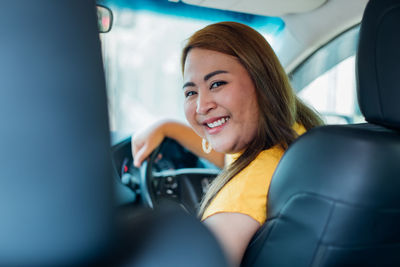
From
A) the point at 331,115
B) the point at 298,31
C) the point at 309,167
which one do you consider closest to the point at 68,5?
the point at 309,167

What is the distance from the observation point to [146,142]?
2.19 m

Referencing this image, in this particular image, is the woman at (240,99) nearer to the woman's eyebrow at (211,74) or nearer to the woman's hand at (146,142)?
the woman's eyebrow at (211,74)

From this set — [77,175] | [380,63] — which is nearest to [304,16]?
[380,63]

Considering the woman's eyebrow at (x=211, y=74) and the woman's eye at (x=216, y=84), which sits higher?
the woman's eyebrow at (x=211, y=74)

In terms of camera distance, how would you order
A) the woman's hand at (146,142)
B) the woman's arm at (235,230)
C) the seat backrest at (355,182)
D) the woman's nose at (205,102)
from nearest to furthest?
1. the seat backrest at (355,182)
2. the woman's arm at (235,230)
3. the woman's nose at (205,102)
4. the woman's hand at (146,142)

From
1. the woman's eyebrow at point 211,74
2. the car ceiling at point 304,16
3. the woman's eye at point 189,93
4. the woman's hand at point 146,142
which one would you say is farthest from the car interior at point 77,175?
the woman's hand at point 146,142

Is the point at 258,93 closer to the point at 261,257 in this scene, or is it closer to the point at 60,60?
the point at 261,257

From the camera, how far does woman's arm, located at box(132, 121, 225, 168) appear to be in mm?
2189

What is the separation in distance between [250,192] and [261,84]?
43cm

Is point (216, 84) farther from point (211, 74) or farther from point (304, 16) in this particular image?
point (304, 16)

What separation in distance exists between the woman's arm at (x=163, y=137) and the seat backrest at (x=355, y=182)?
1.33m

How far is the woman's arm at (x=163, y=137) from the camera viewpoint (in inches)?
86.2

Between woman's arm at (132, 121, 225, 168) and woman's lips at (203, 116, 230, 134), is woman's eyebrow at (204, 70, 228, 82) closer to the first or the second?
woman's lips at (203, 116, 230, 134)

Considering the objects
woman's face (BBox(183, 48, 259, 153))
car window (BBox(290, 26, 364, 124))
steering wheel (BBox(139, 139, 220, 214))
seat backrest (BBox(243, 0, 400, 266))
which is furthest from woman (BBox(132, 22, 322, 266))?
car window (BBox(290, 26, 364, 124))
